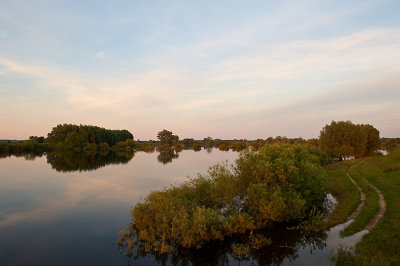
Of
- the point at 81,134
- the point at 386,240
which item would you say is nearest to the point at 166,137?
the point at 81,134

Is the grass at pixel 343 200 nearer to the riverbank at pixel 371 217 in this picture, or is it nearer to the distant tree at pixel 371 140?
the riverbank at pixel 371 217

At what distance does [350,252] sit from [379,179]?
23.9 meters

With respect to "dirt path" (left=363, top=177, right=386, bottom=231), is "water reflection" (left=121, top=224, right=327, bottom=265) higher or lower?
lower

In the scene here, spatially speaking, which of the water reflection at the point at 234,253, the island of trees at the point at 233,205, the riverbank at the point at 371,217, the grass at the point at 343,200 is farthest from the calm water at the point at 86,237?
the grass at the point at 343,200

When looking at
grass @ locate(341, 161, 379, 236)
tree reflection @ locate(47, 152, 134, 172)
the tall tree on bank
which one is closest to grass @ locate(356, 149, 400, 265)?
grass @ locate(341, 161, 379, 236)

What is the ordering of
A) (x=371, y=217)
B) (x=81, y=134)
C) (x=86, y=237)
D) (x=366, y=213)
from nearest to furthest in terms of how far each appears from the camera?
(x=371, y=217) < (x=86, y=237) < (x=366, y=213) < (x=81, y=134)

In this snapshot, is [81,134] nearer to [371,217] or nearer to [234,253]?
[234,253]

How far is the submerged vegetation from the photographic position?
59.1 feet

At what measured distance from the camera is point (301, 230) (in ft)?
67.4

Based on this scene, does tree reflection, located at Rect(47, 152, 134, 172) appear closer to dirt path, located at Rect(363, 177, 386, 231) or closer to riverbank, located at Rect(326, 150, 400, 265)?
riverbank, located at Rect(326, 150, 400, 265)

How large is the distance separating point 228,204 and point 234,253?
6064mm

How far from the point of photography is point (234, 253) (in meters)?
17.0

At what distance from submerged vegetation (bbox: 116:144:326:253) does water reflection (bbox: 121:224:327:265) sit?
465 millimetres

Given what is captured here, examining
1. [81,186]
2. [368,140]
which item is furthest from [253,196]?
[368,140]
